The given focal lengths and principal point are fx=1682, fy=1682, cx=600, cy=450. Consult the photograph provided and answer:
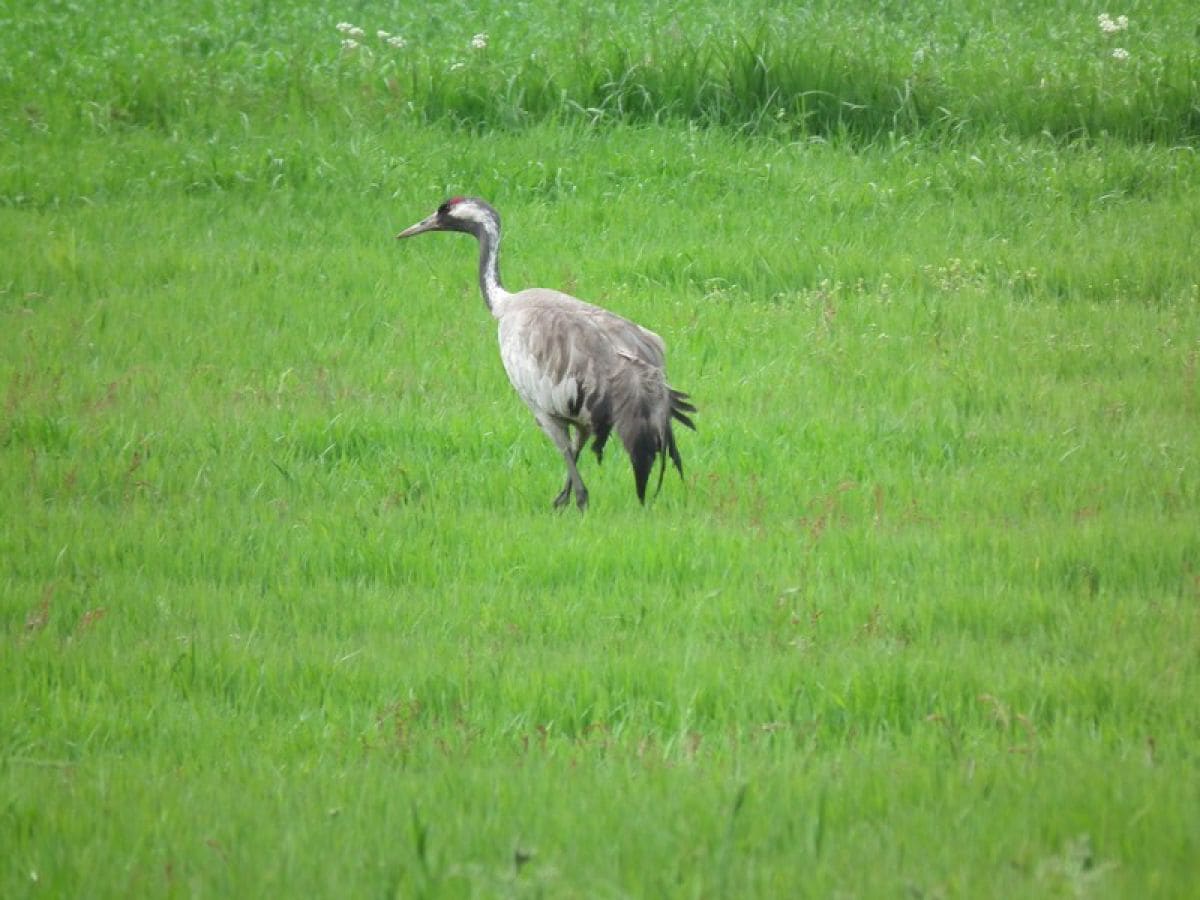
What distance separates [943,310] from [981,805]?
6404 millimetres

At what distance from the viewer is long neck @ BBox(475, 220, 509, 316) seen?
949 cm

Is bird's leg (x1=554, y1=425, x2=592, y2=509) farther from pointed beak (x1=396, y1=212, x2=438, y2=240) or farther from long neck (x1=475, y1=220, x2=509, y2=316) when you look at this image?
pointed beak (x1=396, y1=212, x2=438, y2=240)

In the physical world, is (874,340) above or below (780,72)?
below

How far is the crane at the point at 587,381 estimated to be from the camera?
769 cm

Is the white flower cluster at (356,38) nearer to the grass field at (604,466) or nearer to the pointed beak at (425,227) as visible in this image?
the grass field at (604,466)

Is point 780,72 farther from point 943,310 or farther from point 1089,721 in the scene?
point 1089,721


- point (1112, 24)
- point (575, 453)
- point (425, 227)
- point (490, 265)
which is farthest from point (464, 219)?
point (1112, 24)

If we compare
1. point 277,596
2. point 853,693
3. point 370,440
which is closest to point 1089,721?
point 853,693

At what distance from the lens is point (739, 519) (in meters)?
7.61

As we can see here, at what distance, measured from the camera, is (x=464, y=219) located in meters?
10.1

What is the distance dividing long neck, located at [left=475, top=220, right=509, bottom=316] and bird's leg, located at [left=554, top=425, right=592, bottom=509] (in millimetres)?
1127

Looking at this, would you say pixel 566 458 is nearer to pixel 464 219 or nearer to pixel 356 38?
pixel 464 219

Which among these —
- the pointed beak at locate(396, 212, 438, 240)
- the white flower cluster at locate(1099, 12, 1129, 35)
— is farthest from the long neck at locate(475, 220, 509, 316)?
the white flower cluster at locate(1099, 12, 1129, 35)

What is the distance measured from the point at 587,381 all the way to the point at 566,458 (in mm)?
452
